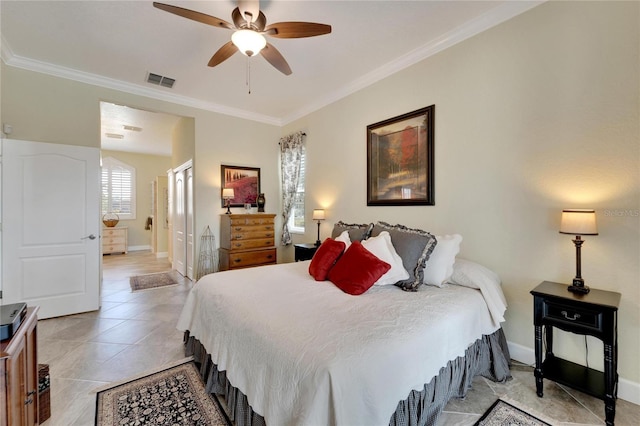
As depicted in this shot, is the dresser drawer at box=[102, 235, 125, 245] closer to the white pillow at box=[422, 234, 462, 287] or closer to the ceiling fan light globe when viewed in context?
the ceiling fan light globe

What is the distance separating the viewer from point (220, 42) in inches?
111

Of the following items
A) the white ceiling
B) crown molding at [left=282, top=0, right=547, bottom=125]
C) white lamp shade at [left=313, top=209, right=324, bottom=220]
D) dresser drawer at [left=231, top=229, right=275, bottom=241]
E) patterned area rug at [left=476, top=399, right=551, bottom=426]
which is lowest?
patterned area rug at [left=476, top=399, right=551, bottom=426]

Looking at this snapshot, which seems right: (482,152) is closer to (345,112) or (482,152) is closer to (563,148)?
(563,148)

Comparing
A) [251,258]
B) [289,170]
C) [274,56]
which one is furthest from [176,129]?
[274,56]

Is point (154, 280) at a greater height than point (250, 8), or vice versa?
point (250, 8)

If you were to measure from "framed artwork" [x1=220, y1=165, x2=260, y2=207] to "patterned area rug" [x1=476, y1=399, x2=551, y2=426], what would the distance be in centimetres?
420

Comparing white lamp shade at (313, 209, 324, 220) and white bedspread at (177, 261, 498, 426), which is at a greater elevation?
white lamp shade at (313, 209, 324, 220)

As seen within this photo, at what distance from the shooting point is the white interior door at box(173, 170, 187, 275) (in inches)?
202

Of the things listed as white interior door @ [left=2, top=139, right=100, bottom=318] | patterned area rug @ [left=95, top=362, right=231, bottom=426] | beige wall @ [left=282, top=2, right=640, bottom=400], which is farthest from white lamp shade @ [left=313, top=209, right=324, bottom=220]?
white interior door @ [left=2, top=139, right=100, bottom=318]

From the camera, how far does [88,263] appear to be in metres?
3.43

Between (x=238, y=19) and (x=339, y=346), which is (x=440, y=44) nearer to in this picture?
(x=238, y=19)

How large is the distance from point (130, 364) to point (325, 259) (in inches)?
72.8

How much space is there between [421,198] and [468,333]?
1.50 m

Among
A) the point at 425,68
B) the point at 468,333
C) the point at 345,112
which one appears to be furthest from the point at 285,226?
the point at 468,333
